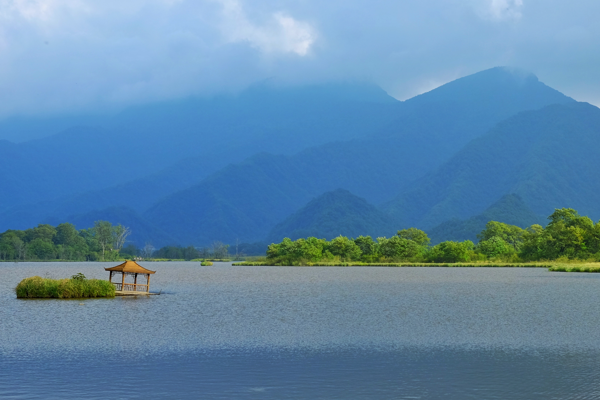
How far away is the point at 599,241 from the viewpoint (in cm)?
14112

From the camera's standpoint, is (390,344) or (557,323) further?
(557,323)

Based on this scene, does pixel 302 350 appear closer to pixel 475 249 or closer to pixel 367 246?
pixel 367 246

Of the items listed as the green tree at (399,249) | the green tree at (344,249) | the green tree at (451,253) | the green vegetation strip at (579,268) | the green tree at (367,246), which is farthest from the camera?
the green tree at (367,246)

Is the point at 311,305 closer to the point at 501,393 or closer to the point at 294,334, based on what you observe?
the point at 294,334

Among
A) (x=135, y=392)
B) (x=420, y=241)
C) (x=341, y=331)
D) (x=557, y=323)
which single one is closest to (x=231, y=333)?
(x=341, y=331)

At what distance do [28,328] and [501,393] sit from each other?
28.9m

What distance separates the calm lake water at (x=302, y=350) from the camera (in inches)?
868

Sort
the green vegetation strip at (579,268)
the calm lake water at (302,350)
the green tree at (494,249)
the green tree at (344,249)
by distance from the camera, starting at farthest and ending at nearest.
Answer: the green tree at (344,249) → the green tree at (494,249) → the green vegetation strip at (579,268) → the calm lake water at (302,350)

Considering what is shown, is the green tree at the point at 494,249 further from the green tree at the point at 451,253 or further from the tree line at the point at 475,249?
the green tree at the point at 451,253

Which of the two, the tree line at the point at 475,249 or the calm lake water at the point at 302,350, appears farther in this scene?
the tree line at the point at 475,249

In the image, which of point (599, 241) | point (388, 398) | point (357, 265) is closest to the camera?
point (388, 398)

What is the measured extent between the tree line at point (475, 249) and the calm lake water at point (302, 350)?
9630 cm

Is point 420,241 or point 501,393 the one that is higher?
point 420,241

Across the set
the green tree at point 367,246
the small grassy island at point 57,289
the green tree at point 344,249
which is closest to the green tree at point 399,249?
the green tree at point 367,246
